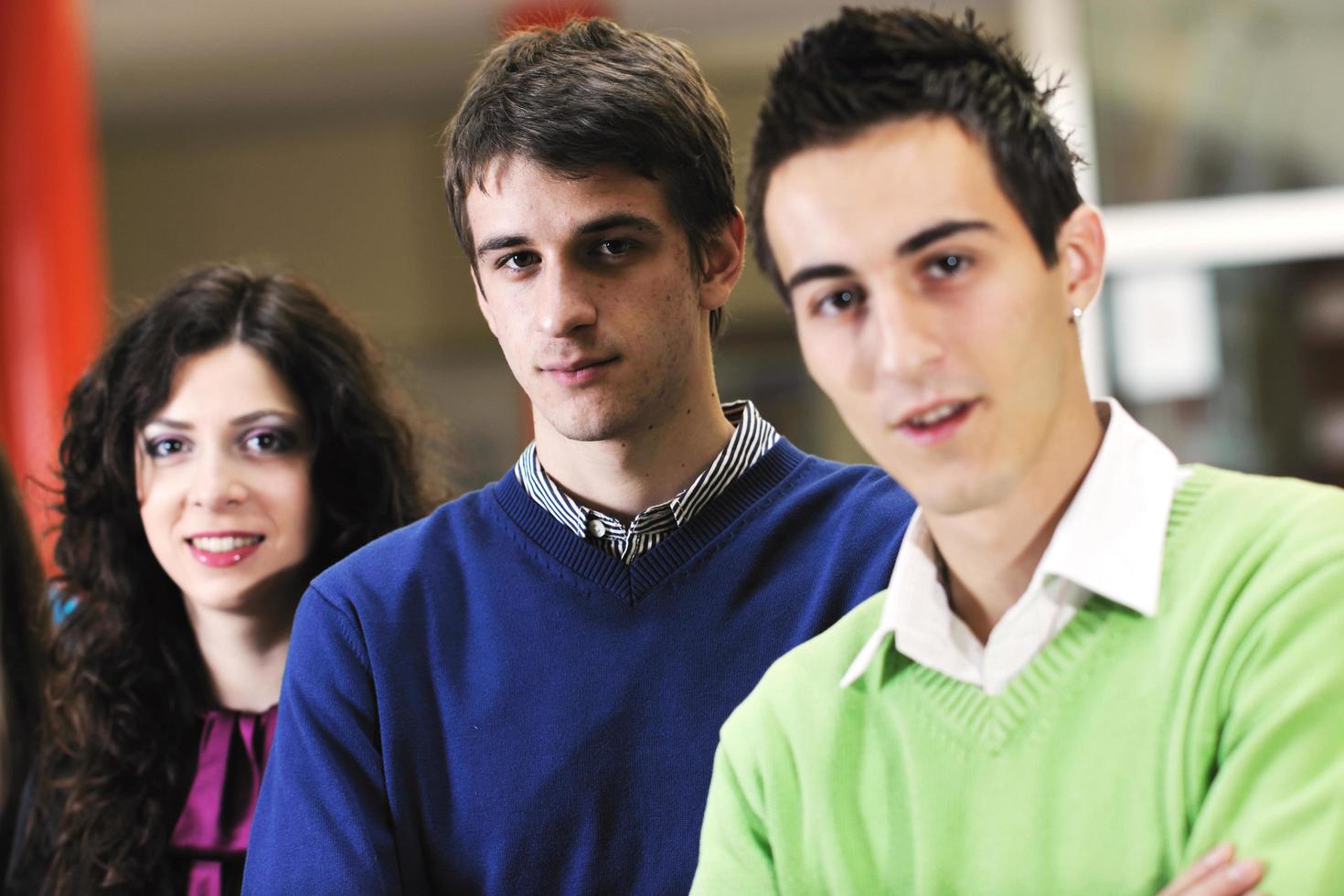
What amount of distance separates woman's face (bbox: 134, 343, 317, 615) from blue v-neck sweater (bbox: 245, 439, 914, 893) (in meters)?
0.28

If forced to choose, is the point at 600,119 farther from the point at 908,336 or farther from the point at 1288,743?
the point at 1288,743

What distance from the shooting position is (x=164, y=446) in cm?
174

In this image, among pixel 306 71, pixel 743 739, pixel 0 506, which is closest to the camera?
pixel 743 739

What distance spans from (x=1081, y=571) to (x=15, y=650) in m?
1.62

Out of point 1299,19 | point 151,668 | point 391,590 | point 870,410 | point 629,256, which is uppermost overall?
point 1299,19

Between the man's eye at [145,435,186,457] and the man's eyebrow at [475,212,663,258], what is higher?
the man's eyebrow at [475,212,663,258]

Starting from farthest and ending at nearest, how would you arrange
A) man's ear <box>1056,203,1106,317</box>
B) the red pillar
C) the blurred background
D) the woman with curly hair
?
the blurred background
the red pillar
the woman with curly hair
man's ear <box>1056,203,1106,317</box>

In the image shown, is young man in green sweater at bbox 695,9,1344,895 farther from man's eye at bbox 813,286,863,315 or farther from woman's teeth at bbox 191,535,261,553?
woman's teeth at bbox 191,535,261,553

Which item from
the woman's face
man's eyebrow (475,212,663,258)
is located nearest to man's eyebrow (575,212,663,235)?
man's eyebrow (475,212,663,258)

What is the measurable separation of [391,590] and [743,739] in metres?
0.47

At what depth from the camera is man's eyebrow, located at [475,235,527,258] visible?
1310 millimetres

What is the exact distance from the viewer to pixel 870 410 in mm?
911

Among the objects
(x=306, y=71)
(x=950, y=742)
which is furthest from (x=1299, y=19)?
(x=950, y=742)

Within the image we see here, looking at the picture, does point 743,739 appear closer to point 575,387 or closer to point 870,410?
point 870,410
